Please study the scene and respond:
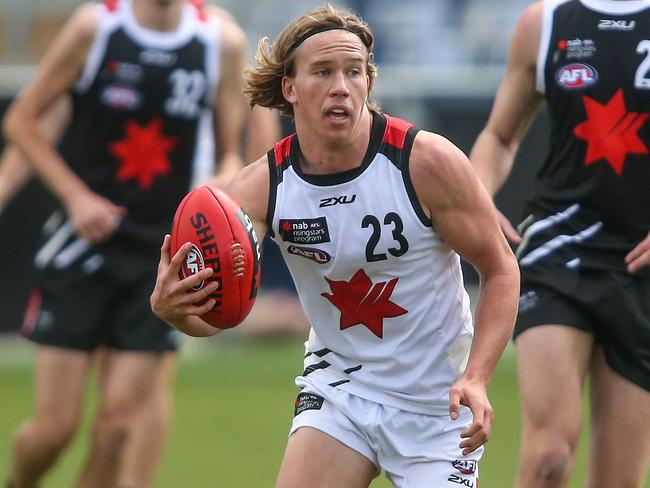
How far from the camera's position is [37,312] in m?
6.85

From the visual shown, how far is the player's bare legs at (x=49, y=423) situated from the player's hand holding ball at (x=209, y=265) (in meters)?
2.10

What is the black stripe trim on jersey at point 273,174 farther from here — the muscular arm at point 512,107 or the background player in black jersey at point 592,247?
the background player in black jersey at point 592,247

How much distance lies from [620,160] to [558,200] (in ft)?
0.99

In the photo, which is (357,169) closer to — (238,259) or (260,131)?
(238,259)

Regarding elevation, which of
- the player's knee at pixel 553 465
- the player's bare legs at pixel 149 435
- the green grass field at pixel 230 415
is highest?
the player's knee at pixel 553 465

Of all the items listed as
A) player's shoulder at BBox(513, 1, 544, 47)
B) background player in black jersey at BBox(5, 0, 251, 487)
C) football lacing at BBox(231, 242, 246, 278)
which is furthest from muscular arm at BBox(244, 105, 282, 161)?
football lacing at BBox(231, 242, 246, 278)

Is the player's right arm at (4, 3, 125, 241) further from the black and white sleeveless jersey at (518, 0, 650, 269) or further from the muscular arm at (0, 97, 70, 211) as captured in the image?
the black and white sleeveless jersey at (518, 0, 650, 269)

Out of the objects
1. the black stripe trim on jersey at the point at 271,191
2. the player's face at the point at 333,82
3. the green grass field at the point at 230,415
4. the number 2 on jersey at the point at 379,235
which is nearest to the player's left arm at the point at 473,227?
the number 2 on jersey at the point at 379,235

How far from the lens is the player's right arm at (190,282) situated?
441 centimetres

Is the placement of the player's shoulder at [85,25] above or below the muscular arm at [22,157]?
above

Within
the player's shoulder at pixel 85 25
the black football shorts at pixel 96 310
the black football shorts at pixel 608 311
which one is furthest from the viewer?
the player's shoulder at pixel 85 25

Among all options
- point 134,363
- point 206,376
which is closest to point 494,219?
point 134,363

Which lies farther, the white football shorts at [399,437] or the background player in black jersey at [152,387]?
the background player in black jersey at [152,387]

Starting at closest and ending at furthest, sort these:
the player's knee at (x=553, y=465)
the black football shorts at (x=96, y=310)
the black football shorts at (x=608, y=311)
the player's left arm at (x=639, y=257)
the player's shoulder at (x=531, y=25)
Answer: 1. the player's knee at (x=553, y=465)
2. the player's left arm at (x=639, y=257)
3. the black football shorts at (x=608, y=311)
4. the player's shoulder at (x=531, y=25)
5. the black football shorts at (x=96, y=310)
